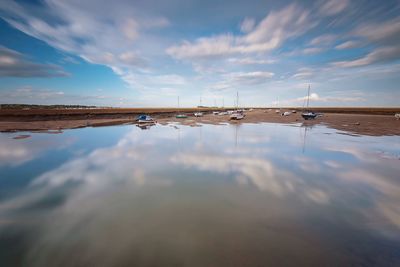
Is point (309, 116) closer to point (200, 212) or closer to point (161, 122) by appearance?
point (161, 122)

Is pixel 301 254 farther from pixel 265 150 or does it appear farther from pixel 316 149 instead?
pixel 316 149

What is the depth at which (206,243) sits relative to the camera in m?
6.25

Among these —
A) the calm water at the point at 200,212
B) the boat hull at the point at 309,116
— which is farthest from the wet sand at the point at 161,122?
the calm water at the point at 200,212

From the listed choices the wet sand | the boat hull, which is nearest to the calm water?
the wet sand

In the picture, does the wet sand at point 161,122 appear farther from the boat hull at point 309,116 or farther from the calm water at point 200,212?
the calm water at point 200,212

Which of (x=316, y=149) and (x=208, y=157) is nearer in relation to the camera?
(x=208, y=157)

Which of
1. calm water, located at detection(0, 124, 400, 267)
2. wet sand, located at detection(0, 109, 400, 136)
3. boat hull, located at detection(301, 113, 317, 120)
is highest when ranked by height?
boat hull, located at detection(301, 113, 317, 120)

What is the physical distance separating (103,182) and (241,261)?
981cm

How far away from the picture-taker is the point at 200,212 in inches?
323

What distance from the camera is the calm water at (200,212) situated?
5.75 meters

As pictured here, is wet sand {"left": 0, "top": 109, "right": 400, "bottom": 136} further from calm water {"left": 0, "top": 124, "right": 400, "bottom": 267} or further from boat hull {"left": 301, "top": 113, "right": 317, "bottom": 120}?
calm water {"left": 0, "top": 124, "right": 400, "bottom": 267}

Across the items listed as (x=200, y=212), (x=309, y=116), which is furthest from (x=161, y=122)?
(x=309, y=116)

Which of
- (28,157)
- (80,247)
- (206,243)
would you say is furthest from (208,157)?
(28,157)

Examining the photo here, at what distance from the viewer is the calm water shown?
227 inches
